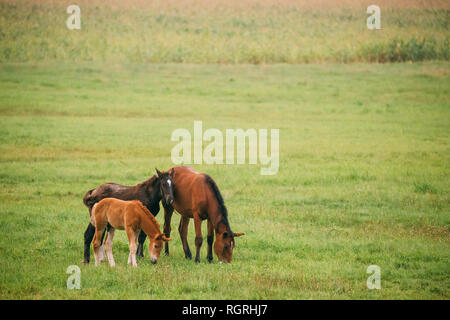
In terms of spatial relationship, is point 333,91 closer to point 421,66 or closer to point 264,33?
point 421,66

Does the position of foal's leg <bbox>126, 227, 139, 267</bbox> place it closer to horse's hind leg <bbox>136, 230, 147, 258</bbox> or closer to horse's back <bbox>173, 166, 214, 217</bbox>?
horse's hind leg <bbox>136, 230, 147, 258</bbox>

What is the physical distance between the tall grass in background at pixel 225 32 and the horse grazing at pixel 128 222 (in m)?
32.6

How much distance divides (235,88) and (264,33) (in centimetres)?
1708

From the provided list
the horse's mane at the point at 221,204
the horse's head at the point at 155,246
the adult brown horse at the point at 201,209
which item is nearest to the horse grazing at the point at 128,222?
the horse's head at the point at 155,246

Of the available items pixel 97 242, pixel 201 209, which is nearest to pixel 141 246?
pixel 97 242

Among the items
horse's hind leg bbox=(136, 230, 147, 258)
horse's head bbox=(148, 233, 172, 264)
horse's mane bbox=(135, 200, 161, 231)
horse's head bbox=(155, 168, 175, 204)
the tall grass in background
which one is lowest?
horse's hind leg bbox=(136, 230, 147, 258)

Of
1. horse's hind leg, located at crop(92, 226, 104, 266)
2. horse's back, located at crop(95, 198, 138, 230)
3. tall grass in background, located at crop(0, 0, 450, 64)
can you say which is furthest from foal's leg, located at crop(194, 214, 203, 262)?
tall grass in background, located at crop(0, 0, 450, 64)

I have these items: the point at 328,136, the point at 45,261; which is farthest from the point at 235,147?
the point at 45,261

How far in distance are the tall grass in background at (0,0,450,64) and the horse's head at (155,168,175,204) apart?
32326 millimetres

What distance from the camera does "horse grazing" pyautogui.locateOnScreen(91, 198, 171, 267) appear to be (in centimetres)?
949

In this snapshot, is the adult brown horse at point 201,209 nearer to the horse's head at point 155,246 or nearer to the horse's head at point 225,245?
the horse's head at point 225,245

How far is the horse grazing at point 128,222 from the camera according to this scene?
9492 mm

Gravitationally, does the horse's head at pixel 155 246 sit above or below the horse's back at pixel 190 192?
below

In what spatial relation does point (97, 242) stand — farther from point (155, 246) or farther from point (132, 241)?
point (155, 246)
